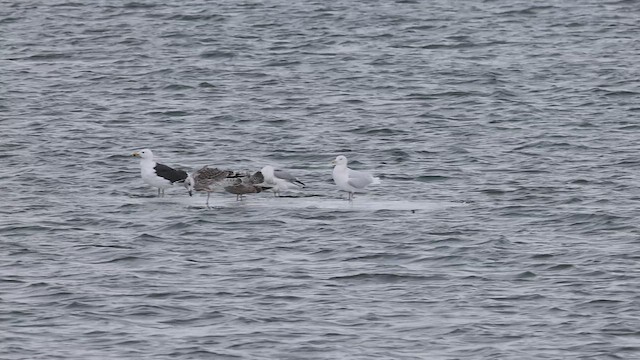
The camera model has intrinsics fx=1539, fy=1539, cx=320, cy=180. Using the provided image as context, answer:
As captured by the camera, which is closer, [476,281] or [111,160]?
[476,281]

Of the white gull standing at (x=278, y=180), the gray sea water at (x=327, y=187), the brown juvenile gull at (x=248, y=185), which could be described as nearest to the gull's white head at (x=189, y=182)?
the gray sea water at (x=327, y=187)

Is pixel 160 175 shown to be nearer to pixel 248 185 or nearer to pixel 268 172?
pixel 248 185

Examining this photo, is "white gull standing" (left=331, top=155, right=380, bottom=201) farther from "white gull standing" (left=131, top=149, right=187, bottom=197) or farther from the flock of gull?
"white gull standing" (left=131, top=149, right=187, bottom=197)

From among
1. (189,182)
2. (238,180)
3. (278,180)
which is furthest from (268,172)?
(189,182)

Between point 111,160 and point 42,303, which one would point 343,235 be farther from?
point 111,160

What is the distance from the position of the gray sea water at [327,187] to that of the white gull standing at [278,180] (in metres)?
0.26

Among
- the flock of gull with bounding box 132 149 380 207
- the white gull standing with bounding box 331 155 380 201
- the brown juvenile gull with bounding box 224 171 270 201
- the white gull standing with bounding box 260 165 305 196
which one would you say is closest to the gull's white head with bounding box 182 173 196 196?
the flock of gull with bounding box 132 149 380 207

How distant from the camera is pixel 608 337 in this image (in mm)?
18219

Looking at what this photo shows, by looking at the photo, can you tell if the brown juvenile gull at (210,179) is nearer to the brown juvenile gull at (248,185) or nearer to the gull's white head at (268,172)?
the brown juvenile gull at (248,185)

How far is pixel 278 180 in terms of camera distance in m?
25.5

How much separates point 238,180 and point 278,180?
74 cm

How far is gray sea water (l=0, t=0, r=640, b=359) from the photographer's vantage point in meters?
18.7

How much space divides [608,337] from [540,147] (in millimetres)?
13813

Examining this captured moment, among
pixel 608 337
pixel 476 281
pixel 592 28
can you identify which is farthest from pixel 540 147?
pixel 592 28
